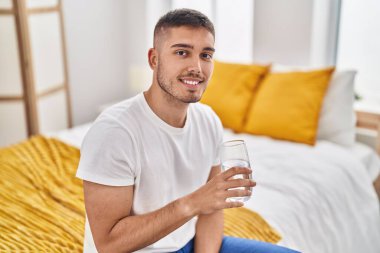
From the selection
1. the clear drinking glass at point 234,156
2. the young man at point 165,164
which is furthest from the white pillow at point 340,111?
the clear drinking glass at point 234,156

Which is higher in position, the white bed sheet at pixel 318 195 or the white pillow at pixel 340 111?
the white pillow at pixel 340 111

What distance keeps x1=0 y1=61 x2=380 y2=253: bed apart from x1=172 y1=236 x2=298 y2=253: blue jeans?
0.28 m

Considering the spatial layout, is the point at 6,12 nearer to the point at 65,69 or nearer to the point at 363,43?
the point at 65,69

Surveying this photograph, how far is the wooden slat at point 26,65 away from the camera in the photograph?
3197 mm

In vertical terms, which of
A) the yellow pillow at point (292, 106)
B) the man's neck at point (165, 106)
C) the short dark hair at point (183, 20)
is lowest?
the yellow pillow at point (292, 106)

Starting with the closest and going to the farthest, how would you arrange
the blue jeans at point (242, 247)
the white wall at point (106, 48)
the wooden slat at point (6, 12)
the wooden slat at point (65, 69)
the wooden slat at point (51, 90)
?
the blue jeans at point (242, 247), the wooden slat at point (6, 12), the wooden slat at point (51, 90), the wooden slat at point (65, 69), the white wall at point (106, 48)

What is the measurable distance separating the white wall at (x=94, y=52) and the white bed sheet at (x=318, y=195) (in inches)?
60.0

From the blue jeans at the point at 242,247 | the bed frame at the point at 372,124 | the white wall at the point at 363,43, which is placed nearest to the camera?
the blue jeans at the point at 242,247

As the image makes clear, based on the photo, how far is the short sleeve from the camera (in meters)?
1.16

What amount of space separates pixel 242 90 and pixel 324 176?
0.81 meters

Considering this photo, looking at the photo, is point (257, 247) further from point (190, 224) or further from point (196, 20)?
point (196, 20)

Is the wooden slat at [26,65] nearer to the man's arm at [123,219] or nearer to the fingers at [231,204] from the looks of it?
the man's arm at [123,219]

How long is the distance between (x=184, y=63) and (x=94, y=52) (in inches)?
115

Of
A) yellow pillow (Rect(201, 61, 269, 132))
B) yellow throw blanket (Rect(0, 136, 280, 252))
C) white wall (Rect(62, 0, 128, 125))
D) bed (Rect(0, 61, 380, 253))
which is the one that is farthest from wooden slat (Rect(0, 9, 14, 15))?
yellow pillow (Rect(201, 61, 269, 132))
